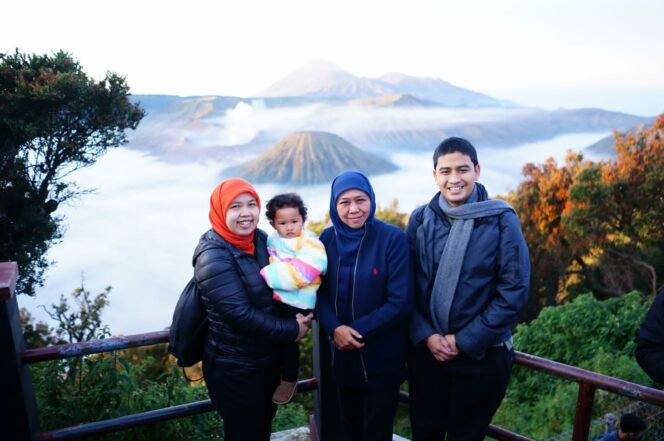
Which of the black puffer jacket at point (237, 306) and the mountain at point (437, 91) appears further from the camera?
the mountain at point (437, 91)

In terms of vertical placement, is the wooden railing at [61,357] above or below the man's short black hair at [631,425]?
above

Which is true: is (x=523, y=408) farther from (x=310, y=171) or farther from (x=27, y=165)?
(x=310, y=171)

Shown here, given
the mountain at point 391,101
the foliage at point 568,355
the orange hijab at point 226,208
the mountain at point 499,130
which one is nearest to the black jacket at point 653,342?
the orange hijab at point 226,208

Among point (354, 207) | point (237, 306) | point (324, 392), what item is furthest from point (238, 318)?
point (324, 392)

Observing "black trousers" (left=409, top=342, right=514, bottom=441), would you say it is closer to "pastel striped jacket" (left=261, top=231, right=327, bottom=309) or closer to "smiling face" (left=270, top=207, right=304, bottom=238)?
"pastel striped jacket" (left=261, top=231, right=327, bottom=309)

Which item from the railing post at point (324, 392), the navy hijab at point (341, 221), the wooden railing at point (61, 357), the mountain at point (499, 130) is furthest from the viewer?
the mountain at point (499, 130)

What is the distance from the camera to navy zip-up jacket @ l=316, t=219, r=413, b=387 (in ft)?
6.49

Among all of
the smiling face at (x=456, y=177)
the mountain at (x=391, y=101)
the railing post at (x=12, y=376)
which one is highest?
the mountain at (x=391, y=101)

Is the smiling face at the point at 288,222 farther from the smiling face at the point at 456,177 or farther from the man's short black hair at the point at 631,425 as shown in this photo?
the man's short black hair at the point at 631,425

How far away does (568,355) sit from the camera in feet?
27.6

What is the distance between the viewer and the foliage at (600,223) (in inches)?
575

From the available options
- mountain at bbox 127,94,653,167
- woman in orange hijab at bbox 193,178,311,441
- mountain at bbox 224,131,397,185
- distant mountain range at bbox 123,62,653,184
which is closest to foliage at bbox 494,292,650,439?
woman in orange hijab at bbox 193,178,311,441

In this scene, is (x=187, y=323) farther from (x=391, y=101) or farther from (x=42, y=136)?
→ (x=391, y=101)

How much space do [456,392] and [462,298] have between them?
0.37m
